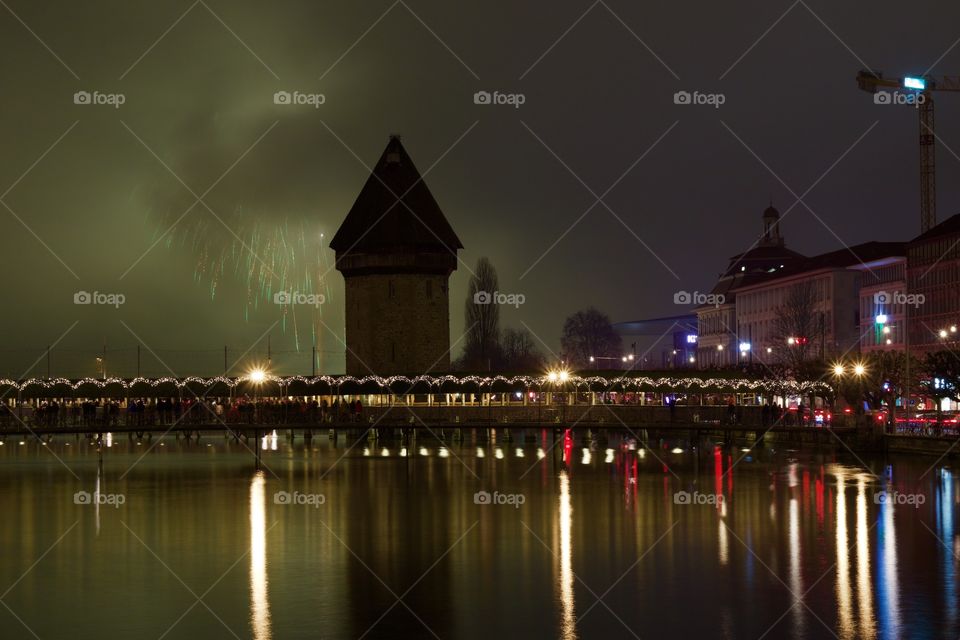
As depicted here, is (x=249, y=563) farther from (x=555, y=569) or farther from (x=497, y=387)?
(x=497, y=387)

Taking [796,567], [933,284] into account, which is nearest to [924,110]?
[933,284]

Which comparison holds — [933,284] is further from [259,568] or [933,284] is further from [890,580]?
[259,568]

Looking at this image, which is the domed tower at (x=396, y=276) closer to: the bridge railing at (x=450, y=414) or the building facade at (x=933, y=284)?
the bridge railing at (x=450, y=414)

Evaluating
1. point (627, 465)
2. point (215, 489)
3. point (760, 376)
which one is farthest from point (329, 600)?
point (760, 376)

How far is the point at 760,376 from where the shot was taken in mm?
82250

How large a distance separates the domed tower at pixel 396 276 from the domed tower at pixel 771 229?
73.8 meters

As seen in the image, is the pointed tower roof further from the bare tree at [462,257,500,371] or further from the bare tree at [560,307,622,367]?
the bare tree at [560,307,622,367]

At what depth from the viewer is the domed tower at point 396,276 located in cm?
7700

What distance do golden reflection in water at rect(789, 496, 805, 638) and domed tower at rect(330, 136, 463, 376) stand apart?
4583cm

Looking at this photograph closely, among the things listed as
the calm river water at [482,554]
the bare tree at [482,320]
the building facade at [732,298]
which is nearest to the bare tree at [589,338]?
the building facade at [732,298]

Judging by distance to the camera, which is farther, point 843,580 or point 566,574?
point 566,574

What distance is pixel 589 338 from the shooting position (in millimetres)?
148250

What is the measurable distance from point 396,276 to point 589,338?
7264 centimetres

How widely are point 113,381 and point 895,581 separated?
Result: 1915 inches
